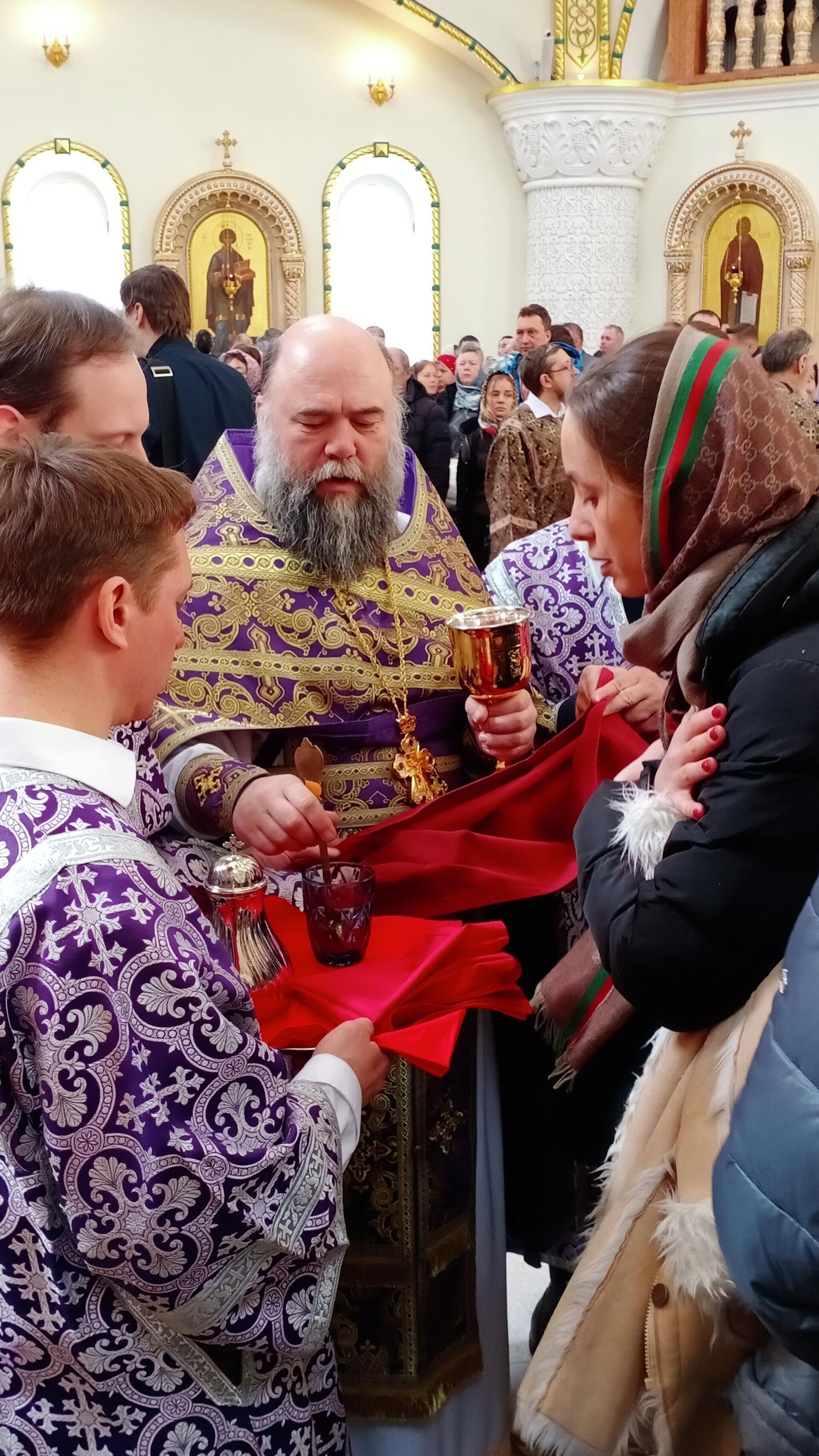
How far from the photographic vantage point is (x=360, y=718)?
247 centimetres

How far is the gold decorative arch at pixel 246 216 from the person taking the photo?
1321cm

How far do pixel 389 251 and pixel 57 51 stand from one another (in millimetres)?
3681

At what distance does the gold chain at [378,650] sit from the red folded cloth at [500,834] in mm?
328

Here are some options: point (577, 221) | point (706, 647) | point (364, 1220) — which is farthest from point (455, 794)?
point (577, 221)

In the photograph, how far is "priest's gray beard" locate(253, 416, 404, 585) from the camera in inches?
97.8

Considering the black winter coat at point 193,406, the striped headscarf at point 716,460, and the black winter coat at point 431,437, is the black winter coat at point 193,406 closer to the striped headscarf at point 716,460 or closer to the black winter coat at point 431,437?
the black winter coat at point 431,437

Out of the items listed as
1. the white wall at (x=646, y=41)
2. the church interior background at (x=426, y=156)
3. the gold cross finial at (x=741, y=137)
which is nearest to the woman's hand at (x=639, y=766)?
the church interior background at (x=426, y=156)

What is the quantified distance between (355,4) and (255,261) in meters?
2.56

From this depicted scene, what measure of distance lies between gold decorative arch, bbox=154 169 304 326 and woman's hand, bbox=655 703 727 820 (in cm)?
1275

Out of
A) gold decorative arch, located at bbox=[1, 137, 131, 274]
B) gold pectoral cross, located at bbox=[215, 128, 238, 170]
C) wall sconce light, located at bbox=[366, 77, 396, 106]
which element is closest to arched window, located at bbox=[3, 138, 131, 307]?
gold decorative arch, located at bbox=[1, 137, 131, 274]

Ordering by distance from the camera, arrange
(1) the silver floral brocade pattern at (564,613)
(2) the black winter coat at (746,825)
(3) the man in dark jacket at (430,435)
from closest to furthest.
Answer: (2) the black winter coat at (746,825)
(1) the silver floral brocade pattern at (564,613)
(3) the man in dark jacket at (430,435)

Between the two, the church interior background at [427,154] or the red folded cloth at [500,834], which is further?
the church interior background at [427,154]

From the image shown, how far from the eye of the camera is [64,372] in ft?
6.23

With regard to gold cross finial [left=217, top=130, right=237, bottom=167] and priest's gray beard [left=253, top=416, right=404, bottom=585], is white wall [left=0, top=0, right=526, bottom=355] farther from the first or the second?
priest's gray beard [left=253, top=416, right=404, bottom=585]
